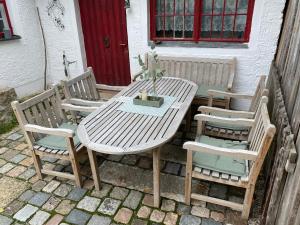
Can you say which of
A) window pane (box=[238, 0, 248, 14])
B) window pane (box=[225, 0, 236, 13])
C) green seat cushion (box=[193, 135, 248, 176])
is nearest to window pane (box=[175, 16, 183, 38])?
window pane (box=[225, 0, 236, 13])

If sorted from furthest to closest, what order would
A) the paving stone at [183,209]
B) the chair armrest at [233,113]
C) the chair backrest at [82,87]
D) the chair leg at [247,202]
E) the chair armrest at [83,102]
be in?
the chair backrest at [82,87], the chair armrest at [83,102], the chair armrest at [233,113], the paving stone at [183,209], the chair leg at [247,202]

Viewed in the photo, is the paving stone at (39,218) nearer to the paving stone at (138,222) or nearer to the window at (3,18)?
the paving stone at (138,222)

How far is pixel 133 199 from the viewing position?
281 centimetres

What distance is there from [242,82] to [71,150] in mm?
3344

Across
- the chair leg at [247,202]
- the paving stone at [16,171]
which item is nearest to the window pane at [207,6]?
the chair leg at [247,202]

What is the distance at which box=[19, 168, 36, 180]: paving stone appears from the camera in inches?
127

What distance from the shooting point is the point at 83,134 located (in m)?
2.44

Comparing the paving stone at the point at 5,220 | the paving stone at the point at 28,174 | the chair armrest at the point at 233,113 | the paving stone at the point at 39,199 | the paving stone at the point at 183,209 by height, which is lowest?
the paving stone at the point at 5,220

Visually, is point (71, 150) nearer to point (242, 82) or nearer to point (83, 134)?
point (83, 134)

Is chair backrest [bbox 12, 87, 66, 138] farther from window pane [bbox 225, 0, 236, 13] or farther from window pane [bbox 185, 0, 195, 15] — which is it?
window pane [bbox 225, 0, 236, 13]

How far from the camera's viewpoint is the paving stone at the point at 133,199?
2.73 meters

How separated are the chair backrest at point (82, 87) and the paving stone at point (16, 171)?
1.20 meters

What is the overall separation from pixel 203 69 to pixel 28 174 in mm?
3404

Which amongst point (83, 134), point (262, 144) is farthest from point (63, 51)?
point (262, 144)
